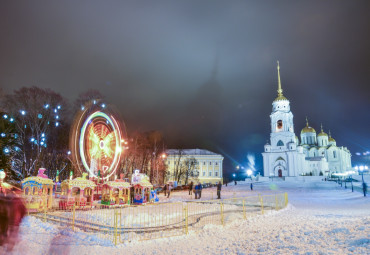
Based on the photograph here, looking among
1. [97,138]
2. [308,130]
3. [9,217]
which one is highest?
[308,130]

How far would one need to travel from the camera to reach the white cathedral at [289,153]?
244 ft

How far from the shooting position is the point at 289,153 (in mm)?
73812

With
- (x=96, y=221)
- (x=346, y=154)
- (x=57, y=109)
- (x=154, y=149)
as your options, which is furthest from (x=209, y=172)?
(x=96, y=221)

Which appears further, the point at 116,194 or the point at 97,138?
the point at 116,194

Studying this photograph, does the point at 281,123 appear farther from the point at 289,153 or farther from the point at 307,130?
the point at 307,130

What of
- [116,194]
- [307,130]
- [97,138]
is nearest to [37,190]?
[116,194]

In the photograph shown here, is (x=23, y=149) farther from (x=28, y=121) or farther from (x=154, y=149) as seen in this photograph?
(x=154, y=149)

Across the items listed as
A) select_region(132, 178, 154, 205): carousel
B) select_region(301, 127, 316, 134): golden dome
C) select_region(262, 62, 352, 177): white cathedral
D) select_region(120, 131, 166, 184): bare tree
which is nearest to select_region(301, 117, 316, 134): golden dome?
select_region(301, 127, 316, 134): golden dome

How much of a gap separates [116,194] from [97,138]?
5851 mm

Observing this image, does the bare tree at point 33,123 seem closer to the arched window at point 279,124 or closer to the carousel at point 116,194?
the carousel at point 116,194

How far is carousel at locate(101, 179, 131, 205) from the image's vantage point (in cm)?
2181

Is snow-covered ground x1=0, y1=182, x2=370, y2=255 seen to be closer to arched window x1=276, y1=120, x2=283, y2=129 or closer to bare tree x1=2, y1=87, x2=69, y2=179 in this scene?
bare tree x1=2, y1=87, x2=69, y2=179

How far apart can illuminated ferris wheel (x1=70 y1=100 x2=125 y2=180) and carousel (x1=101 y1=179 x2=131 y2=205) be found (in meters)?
1.12

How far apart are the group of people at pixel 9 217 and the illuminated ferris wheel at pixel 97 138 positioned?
37.7 ft
